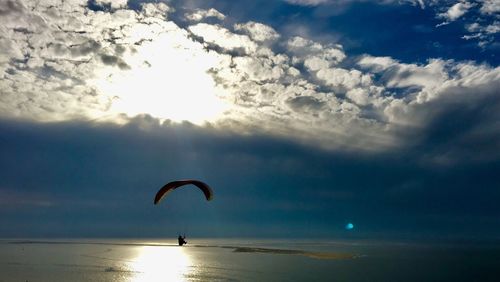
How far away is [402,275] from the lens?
88688 mm

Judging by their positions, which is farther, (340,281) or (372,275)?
(372,275)

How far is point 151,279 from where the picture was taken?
91875 millimetres

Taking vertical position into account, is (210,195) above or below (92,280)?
above

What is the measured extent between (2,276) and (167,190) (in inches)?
2313

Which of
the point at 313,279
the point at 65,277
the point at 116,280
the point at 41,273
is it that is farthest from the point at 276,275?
the point at 41,273

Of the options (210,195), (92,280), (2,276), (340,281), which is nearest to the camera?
(210,195)

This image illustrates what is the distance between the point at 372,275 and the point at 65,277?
62.6 meters

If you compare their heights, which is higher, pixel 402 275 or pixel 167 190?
pixel 167 190

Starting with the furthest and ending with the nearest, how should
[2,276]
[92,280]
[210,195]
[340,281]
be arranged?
[2,276] < [92,280] < [340,281] < [210,195]

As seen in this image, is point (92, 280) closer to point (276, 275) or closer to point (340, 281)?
point (276, 275)

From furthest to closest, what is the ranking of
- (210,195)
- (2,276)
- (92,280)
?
(2,276) → (92,280) → (210,195)

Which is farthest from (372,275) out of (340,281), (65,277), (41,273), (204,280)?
(41,273)

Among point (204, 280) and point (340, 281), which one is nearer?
point (340, 281)

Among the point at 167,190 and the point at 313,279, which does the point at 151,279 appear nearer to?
the point at 313,279
